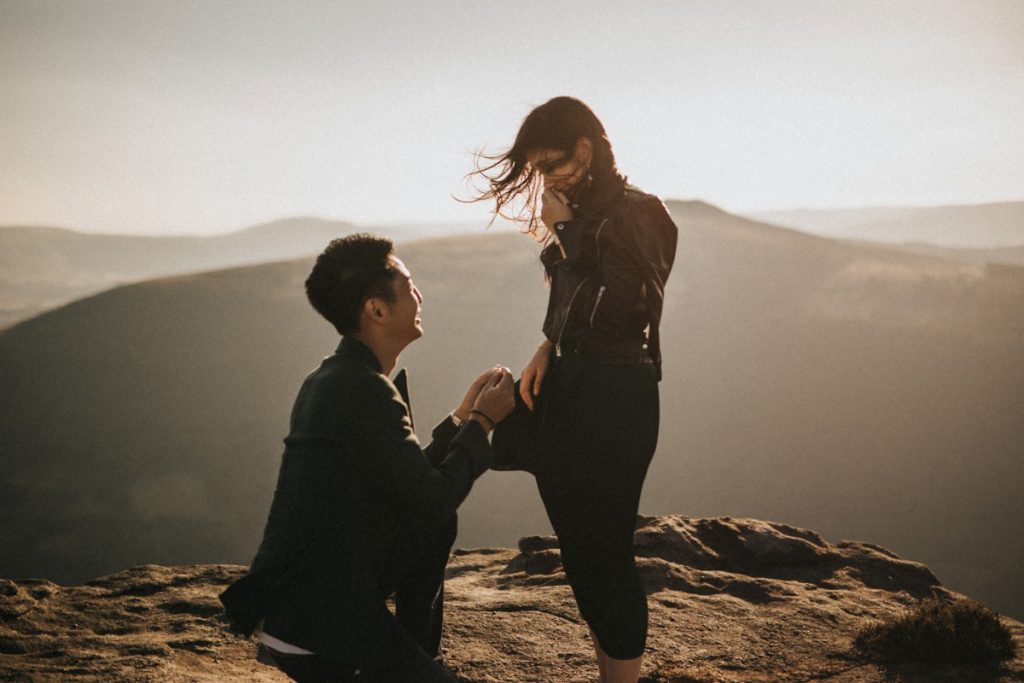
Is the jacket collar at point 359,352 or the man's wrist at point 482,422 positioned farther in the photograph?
the man's wrist at point 482,422

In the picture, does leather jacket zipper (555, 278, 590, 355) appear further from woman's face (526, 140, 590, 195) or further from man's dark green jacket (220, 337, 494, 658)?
man's dark green jacket (220, 337, 494, 658)

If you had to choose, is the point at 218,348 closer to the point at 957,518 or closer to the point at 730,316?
the point at 730,316

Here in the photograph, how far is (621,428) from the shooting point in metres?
2.38

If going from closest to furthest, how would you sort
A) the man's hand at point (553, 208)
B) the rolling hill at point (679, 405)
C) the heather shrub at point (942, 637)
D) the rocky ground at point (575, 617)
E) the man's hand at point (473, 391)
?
1. the man's hand at point (473, 391)
2. the man's hand at point (553, 208)
3. the rocky ground at point (575, 617)
4. the heather shrub at point (942, 637)
5. the rolling hill at point (679, 405)

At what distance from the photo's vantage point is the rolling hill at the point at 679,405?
63.3ft

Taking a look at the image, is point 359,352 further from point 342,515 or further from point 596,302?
point 596,302

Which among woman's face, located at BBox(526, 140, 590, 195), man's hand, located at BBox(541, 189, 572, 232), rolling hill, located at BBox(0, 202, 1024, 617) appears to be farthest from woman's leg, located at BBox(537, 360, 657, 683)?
rolling hill, located at BBox(0, 202, 1024, 617)

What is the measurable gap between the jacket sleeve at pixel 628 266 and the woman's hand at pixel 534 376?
10.1 inches

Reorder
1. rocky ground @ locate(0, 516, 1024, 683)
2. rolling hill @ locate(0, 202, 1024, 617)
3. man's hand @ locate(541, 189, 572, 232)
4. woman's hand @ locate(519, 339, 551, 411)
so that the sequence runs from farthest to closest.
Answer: rolling hill @ locate(0, 202, 1024, 617), rocky ground @ locate(0, 516, 1024, 683), woman's hand @ locate(519, 339, 551, 411), man's hand @ locate(541, 189, 572, 232)

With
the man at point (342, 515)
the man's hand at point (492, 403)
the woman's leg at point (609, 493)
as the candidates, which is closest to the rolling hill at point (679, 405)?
the woman's leg at point (609, 493)

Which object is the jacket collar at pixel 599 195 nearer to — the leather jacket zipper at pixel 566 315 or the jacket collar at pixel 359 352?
the leather jacket zipper at pixel 566 315

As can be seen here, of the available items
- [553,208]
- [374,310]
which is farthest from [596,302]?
[374,310]

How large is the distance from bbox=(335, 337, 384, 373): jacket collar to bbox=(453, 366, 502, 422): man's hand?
35cm

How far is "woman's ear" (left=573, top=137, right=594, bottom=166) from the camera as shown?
244cm
